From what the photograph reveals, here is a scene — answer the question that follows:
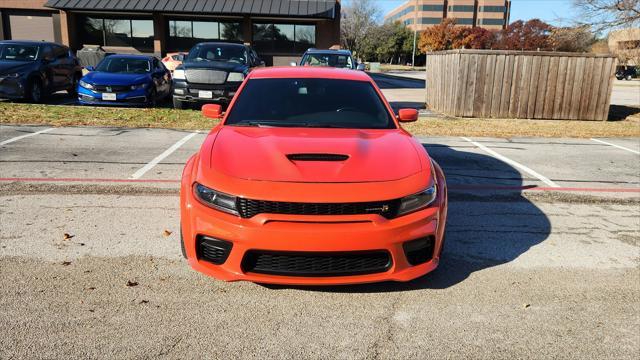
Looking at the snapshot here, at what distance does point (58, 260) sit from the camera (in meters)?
3.99

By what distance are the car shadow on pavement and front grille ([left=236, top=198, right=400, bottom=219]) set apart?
26.6 inches

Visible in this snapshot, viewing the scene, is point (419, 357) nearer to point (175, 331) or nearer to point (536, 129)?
point (175, 331)

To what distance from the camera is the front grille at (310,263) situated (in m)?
3.24

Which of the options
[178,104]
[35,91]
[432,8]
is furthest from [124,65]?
[432,8]

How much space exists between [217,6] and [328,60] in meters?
16.2

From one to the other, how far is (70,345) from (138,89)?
10.9 m

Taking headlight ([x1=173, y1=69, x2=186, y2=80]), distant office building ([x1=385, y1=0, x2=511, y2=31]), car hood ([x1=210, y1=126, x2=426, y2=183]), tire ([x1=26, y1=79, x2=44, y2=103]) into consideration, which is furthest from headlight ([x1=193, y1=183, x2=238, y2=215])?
distant office building ([x1=385, y1=0, x2=511, y2=31])

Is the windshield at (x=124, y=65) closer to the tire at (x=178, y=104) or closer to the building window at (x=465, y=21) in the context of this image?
the tire at (x=178, y=104)

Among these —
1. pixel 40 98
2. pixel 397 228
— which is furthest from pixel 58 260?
pixel 40 98

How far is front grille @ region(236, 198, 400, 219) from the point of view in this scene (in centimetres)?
323

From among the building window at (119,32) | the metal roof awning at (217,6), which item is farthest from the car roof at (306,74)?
the building window at (119,32)

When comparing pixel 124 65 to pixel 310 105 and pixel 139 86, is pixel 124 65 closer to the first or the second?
pixel 139 86

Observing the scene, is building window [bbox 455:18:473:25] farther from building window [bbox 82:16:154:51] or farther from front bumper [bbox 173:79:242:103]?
front bumper [bbox 173:79:242:103]

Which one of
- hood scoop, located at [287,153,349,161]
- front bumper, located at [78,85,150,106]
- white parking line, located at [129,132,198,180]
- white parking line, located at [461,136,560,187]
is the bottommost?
white parking line, located at [461,136,560,187]
